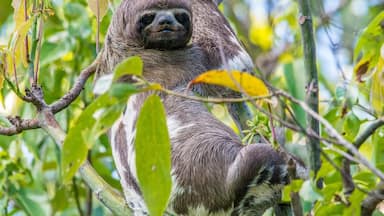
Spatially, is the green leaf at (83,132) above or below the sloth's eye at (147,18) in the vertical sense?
below

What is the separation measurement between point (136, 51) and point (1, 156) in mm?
1289

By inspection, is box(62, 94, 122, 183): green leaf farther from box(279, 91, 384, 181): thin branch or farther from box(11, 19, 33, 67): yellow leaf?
box(11, 19, 33, 67): yellow leaf

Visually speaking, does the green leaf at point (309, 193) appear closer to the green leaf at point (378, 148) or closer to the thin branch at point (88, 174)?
the green leaf at point (378, 148)

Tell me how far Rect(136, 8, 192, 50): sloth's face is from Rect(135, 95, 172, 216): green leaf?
2.20 m

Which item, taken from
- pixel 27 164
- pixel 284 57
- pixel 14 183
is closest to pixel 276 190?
pixel 14 183

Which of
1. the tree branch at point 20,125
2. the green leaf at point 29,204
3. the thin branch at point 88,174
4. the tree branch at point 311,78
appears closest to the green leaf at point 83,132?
the tree branch at point 311,78

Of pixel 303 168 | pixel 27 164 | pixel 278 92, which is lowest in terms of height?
pixel 27 164

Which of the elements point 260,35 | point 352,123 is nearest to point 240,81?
point 352,123

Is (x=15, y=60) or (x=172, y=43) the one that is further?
(x=172, y=43)

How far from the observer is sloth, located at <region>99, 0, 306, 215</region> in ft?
13.5

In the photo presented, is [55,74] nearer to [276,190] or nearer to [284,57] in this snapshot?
[276,190]

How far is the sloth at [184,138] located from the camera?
4.11 meters

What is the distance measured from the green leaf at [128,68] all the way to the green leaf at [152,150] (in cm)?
16

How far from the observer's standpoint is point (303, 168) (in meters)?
3.60
